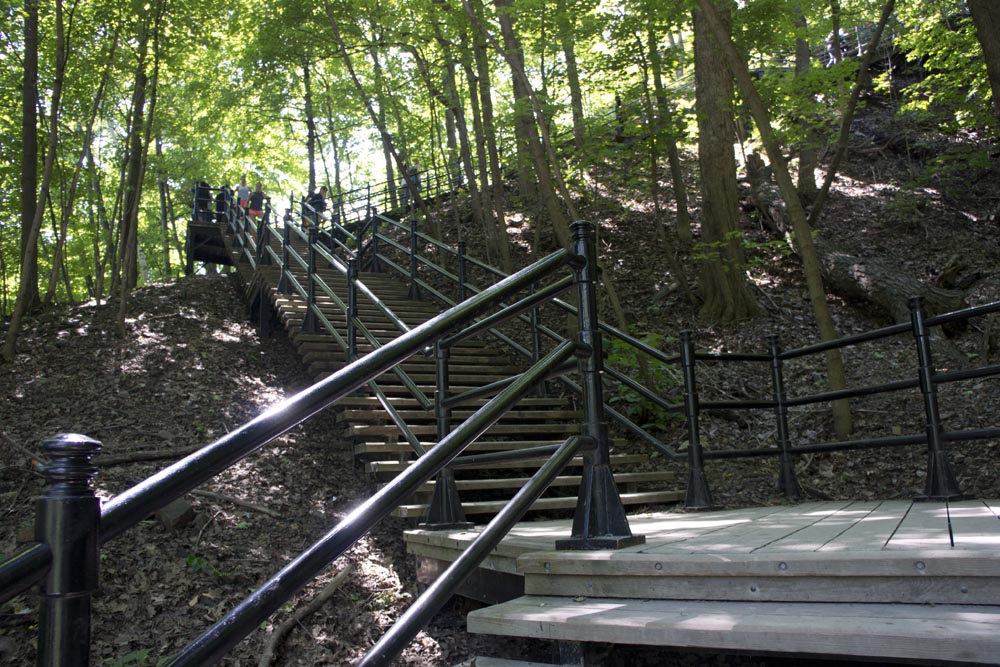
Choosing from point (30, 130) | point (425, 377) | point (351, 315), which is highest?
point (30, 130)

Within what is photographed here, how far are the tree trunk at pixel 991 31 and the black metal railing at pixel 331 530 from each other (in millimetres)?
5178

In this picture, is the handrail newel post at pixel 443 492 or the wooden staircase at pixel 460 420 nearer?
the handrail newel post at pixel 443 492

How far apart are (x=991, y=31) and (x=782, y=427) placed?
3.99m

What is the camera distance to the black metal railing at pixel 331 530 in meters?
1.07

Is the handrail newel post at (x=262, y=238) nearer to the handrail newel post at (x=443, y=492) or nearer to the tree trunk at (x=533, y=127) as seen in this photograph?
the tree trunk at (x=533, y=127)

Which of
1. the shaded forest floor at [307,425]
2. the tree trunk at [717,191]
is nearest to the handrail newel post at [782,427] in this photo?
the shaded forest floor at [307,425]

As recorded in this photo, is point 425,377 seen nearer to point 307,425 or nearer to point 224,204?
point 307,425

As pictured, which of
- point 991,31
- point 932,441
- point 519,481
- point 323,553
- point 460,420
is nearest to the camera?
point 323,553

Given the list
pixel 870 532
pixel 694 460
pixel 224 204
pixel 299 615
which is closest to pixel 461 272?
pixel 694 460

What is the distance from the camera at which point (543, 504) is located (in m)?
4.46

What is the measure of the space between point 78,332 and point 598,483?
26.5 feet

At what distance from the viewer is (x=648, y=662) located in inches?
78.5

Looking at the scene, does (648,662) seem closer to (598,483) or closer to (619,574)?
(619,574)

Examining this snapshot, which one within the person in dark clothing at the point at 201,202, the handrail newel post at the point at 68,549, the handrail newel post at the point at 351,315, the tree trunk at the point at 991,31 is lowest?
the handrail newel post at the point at 68,549
